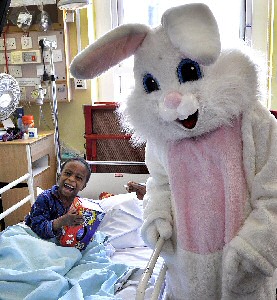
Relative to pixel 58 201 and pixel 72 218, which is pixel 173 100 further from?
pixel 58 201

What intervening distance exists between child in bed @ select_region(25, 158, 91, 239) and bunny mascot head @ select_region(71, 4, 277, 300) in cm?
72

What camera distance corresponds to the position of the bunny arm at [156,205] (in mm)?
1035

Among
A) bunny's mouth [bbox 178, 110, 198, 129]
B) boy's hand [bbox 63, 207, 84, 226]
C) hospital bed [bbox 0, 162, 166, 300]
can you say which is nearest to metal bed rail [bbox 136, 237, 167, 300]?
hospital bed [bbox 0, 162, 166, 300]

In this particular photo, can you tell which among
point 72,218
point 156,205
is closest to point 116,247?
point 72,218

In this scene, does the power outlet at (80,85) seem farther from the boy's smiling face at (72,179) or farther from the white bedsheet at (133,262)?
the white bedsheet at (133,262)

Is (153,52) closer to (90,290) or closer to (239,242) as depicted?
(239,242)

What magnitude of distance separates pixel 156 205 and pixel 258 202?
267 millimetres

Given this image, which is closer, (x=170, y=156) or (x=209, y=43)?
(x=209, y=43)

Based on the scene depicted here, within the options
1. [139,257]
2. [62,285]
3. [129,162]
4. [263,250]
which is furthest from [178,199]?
[129,162]

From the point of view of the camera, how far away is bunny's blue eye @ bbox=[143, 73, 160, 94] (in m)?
0.98

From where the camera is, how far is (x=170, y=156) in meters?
1.01

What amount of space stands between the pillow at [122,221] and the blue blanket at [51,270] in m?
0.18

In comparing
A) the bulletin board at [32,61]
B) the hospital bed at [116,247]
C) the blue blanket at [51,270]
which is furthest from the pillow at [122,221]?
the bulletin board at [32,61]

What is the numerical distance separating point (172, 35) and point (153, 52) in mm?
89
